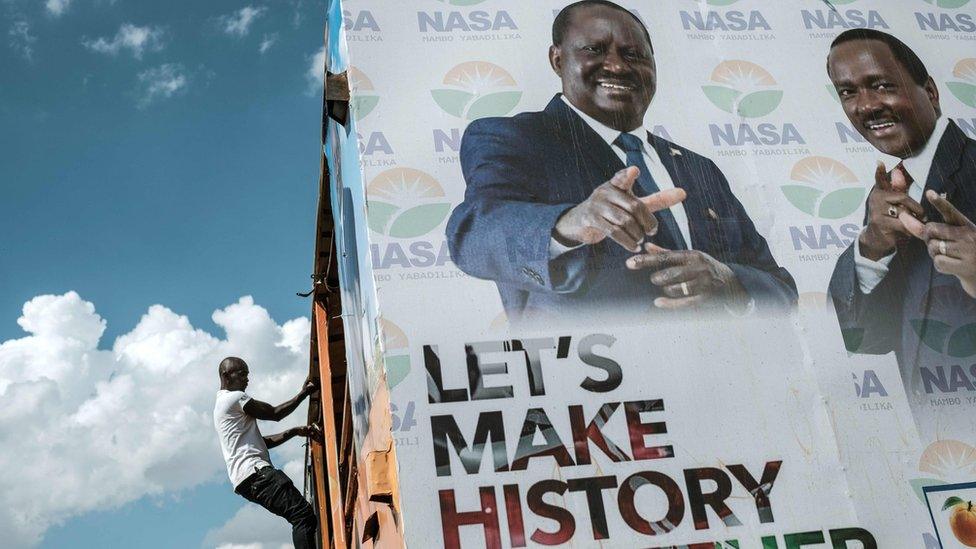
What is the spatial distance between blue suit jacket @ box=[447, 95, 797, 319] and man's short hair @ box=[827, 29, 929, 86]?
6.40ft

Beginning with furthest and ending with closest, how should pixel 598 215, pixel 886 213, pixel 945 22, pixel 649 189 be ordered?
pixel 945 22 → pixel 886 213 → pixel 649 189 → pixel 598 215

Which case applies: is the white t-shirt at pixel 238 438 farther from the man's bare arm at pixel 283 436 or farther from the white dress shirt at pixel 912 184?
the white dress shirt at pixel 912 184

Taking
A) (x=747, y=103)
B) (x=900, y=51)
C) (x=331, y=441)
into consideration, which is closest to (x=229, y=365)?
(x=331, y=441)

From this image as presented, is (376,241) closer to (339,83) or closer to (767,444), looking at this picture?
(339,83)

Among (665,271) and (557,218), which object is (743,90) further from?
(557,218)

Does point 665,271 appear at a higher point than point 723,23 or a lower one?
lower

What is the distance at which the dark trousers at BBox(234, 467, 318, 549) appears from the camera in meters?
7.25

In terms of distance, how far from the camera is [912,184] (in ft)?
23.8

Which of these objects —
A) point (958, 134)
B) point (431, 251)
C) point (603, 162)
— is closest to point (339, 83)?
point (431, 251)

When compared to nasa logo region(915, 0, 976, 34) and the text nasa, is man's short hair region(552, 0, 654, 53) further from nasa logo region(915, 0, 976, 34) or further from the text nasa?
nasa logo region(915, 0, 976, 34)

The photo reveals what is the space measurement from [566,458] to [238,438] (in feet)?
9.71

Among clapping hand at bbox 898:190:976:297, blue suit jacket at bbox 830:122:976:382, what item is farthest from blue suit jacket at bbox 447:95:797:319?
clapping hand at bbox 898:190:976:297

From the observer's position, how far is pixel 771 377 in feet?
20.7

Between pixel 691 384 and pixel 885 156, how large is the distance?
2623mm
